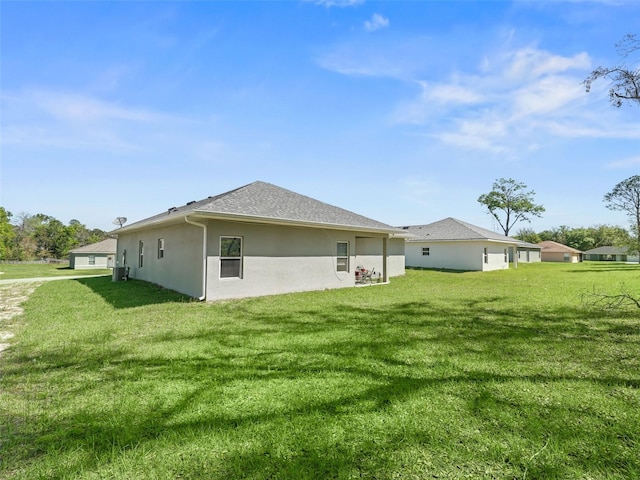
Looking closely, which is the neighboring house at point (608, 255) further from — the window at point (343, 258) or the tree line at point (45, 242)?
the tree line at point (45, 242)

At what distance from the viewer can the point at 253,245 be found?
33.7 feet

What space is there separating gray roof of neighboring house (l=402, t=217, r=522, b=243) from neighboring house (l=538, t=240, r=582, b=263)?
3024 centimetres

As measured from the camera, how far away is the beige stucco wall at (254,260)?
31.4 feet

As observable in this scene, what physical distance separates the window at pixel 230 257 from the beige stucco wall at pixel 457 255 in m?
19.4

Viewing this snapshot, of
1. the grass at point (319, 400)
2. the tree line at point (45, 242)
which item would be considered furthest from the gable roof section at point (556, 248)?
the tree line at point (45, 242)

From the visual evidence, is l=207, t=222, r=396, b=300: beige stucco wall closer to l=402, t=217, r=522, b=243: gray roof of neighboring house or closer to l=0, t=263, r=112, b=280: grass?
l=402, t=217, r=522, b=243: gray roof of neighboring house

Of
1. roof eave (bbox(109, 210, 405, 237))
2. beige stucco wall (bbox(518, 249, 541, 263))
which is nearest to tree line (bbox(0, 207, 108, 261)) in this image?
roof eave (bbox(109, 210, 405, 237))

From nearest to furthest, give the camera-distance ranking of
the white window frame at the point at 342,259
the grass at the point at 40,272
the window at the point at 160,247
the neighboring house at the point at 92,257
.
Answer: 1. the window at the point at 160,247
2. the white window frame at the point at 342,259
3. the grass at the point at 40,272
4. the neighboring house at the point at 92,257

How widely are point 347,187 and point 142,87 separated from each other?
34.4ft

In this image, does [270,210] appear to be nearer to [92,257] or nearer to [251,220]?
[251,220]

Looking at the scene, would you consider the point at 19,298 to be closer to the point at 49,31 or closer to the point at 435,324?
the point at 49,31

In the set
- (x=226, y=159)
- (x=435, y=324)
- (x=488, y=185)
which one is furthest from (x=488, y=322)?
(x=488, y=185)

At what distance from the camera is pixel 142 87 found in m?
9.30

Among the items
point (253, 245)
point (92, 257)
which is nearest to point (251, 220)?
point (253, 245)
